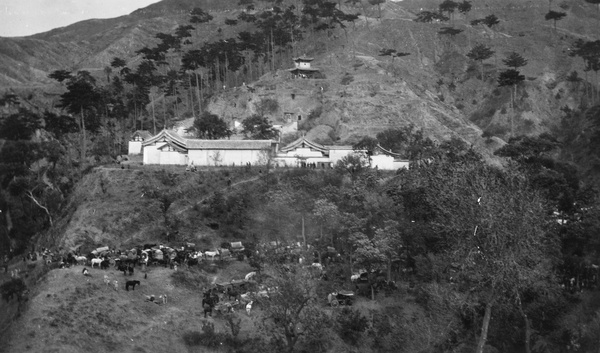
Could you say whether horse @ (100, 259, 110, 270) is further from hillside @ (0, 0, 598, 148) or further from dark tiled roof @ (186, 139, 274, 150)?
hillside @ (0, 0, 598, 148)

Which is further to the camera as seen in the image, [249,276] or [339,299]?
[249,276]

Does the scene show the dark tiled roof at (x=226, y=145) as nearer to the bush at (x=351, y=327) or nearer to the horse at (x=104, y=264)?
the horse at (x=104, y=264)

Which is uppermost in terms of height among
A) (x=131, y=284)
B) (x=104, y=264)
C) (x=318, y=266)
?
(x=104, y=264)

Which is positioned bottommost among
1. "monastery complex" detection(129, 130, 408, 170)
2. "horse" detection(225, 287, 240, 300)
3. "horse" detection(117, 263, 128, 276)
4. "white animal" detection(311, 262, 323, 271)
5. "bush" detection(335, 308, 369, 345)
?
"bush" detection(335, 308, 369, 345)

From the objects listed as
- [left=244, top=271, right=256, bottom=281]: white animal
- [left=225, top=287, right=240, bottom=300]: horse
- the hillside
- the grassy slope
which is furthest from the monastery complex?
the grassy slope

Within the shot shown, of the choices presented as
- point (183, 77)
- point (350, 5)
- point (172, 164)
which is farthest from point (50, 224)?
point (350, 5)

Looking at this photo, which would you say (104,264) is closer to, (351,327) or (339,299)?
(339,299)

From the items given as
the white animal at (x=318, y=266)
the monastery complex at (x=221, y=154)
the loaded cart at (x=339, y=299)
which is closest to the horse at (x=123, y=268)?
the white animal at (x=318, y=266)

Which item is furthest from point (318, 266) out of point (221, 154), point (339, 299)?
point (221, 154)

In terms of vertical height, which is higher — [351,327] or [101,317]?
[101,317]

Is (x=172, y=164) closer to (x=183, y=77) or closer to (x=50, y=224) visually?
(x=50, y=224)

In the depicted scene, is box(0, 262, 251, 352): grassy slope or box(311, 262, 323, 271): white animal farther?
box(311, 262, 323, 271): white animal
